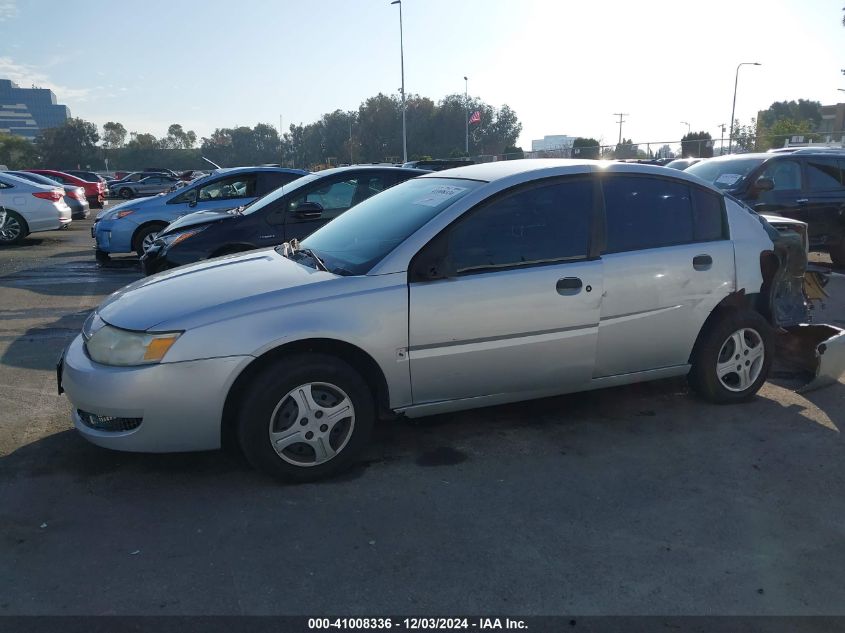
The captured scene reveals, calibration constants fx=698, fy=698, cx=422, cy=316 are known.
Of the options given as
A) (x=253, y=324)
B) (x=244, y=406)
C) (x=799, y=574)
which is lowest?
(x=799, y=574)

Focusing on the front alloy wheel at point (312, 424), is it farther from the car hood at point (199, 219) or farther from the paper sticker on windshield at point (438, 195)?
the car hood at point (199, 219)

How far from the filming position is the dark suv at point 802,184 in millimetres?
9875

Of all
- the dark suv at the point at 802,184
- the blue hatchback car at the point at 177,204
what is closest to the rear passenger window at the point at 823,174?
the dark suv at the point at 802,184

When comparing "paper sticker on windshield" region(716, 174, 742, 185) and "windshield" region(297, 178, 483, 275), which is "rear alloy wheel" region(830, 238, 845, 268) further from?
"windshield" region(297, 178, 483, 275)

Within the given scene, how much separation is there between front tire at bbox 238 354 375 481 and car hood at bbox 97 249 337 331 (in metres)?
0.45

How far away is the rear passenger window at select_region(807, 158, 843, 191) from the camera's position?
10.2 meters

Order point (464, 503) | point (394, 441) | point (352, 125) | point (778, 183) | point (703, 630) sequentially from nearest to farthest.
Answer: point (703, 630), point (464, 503), point (394, 441), point (778, 183), point (352, 125)

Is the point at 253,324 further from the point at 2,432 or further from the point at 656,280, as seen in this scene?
the point at 656,280

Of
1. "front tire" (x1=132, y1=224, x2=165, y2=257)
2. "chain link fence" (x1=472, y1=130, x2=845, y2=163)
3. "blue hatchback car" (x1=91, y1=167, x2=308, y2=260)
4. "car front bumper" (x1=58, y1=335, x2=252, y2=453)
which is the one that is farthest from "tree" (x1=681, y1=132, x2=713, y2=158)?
"car front bumper" (x1=58, y1=335, x2=252, y2=453)

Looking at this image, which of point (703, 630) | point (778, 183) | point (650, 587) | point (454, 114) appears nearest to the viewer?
point (703, 630)

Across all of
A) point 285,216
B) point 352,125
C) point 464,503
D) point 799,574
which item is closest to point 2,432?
point 464,503

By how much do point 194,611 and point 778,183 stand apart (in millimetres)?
9937

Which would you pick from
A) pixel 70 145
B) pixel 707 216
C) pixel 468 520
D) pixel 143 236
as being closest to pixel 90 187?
pixel 143 236

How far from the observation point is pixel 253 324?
12.0ft
